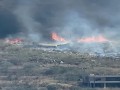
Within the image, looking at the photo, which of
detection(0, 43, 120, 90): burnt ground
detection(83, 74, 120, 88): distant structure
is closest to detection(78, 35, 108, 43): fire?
detection(0, 43, 120, 90): burnt ground

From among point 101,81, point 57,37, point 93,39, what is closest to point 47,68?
point 101,81

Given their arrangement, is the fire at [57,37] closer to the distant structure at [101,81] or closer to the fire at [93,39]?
the fire at [93,39]

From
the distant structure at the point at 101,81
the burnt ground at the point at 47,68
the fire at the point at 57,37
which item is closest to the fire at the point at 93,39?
the fire at the point at 57,37

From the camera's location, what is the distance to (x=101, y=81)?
66.9 meters

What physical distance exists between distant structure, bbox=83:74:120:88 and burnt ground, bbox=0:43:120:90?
108 centimetres

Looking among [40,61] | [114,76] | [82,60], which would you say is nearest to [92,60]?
[82,60]

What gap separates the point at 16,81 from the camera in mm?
66250

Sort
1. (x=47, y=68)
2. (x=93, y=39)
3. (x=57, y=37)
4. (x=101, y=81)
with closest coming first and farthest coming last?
(x=101, y=81) → (x=47, y=68) → (x=57, y=37) → (x=93, y=39)

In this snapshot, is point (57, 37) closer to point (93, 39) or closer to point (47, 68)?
point (93, 39)

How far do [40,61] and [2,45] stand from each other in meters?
15.5

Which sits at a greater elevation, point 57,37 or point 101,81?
point 57,37

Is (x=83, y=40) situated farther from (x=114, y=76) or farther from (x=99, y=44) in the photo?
(x=114, y=76)

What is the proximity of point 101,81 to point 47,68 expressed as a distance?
941cm

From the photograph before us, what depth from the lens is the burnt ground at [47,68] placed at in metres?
64.4
